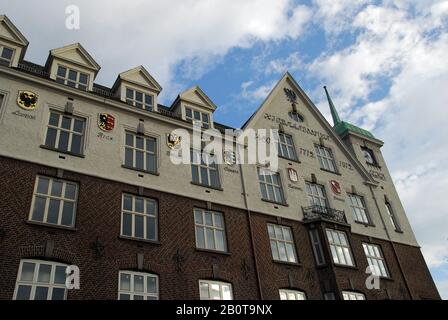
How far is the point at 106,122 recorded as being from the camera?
22688mm

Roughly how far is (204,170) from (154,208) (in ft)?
15.0

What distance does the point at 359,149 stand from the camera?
3700 centimetres

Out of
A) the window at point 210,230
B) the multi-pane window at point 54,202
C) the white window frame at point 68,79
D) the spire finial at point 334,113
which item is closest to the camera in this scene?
the multi-pane window at point 54,202

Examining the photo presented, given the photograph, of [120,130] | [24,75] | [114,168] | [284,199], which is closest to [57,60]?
[24,75]

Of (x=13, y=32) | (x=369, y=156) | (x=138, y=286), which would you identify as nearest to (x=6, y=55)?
(x=13, y=32)

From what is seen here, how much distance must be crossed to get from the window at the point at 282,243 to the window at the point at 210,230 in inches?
126

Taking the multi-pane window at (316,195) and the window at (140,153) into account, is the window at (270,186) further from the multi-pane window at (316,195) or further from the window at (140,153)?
the window at (140,153)

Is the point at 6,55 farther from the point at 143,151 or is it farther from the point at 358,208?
the point at 358,208

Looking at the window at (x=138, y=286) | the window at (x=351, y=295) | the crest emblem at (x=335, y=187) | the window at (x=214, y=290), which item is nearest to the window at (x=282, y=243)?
the window at (x=351, y=295)

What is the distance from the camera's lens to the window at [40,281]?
Result: 1602 centimetres

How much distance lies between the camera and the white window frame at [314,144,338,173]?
3173cm

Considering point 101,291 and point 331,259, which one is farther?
point 331,259

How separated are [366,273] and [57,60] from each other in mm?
21922

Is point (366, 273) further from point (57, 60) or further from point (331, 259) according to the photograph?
point (57, 60)
